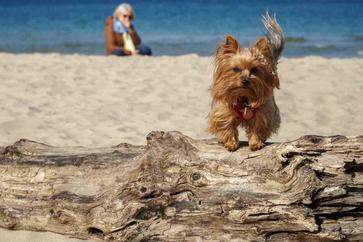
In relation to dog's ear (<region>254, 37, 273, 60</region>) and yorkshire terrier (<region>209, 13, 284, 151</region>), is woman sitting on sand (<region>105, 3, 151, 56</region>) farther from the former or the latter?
dog's ear (<region>254, 37, 273, 60</region>)

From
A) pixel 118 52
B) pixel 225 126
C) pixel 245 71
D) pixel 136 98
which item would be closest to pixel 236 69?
pixel 245 71

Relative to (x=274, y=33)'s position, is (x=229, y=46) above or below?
below

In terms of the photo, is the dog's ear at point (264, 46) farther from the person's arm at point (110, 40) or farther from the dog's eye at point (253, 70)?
the person's arm at point (110, 40)

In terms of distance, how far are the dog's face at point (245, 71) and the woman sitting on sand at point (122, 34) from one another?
868cm

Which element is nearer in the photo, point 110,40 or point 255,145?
point 255,145

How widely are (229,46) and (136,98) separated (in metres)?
5.20

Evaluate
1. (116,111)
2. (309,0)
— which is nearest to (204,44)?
(116,111)

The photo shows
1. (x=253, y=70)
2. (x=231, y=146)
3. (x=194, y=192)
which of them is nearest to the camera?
(x=194, y=192)

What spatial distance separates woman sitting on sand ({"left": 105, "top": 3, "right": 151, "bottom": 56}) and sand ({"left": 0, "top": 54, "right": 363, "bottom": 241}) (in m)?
0.55

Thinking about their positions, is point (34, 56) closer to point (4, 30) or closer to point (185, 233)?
point (185, 233)

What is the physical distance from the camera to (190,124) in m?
7.98

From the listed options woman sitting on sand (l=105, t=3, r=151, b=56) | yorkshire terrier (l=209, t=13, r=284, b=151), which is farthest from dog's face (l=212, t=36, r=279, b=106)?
woman sitting on sand (l=105, t=3, r=151, b=56)

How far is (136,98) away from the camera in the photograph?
930 cm

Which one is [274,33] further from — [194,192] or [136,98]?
[136,98]
